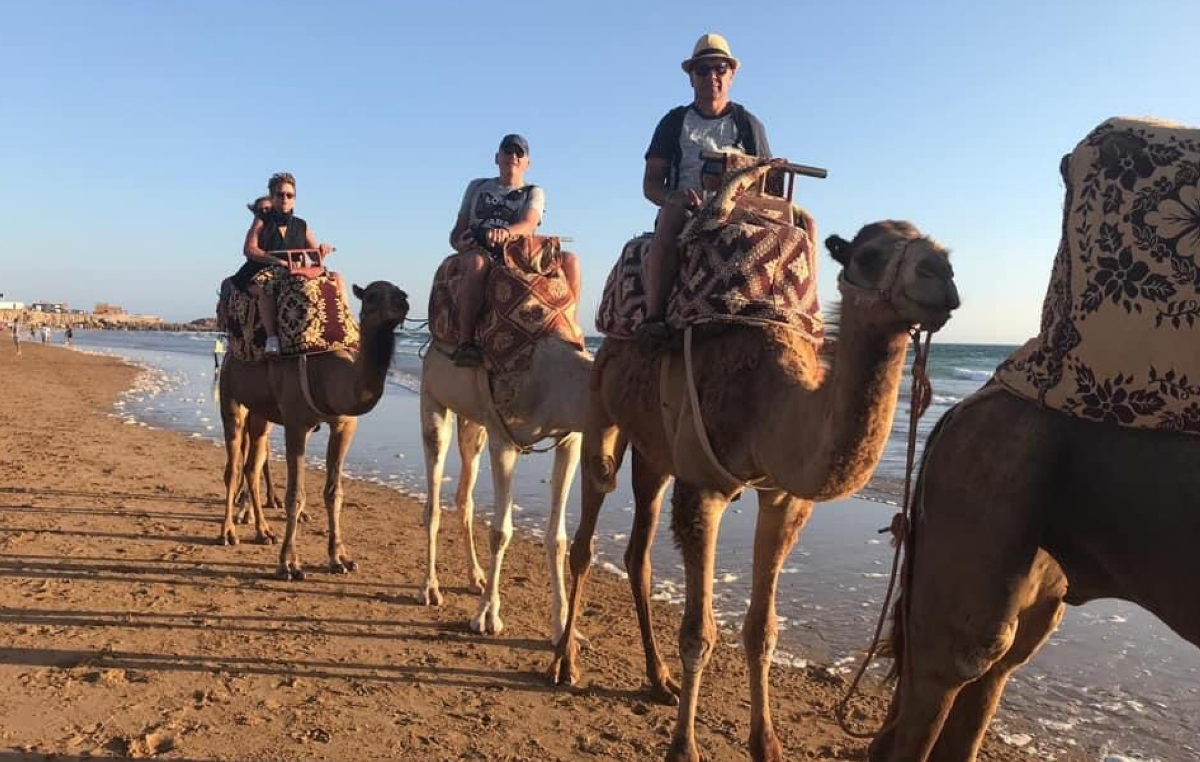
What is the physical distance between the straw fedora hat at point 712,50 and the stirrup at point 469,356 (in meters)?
2.55

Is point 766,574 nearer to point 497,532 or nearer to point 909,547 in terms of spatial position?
point 909,547

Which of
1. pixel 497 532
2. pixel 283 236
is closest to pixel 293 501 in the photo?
pixel 497 532

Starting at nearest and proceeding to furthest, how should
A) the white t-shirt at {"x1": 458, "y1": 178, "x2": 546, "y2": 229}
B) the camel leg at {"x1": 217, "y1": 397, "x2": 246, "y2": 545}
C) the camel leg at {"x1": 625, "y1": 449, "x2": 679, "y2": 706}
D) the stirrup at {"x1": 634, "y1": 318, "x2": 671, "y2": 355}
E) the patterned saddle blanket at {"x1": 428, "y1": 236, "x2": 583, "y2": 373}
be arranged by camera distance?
1. the stirrup at {"x1": 634, "y1": 318, "x2": 671, "y2": 355}
2. the camel leg at {"x1": 625, "y1": 449, "x2": 679, "y2": 706}
3. the patterned saddle blanket at {"x1": 428, "y1": 236, "x2": 583, "y2": 373}
4. the white t-shirt at {"x1": 458, "y1": 178, "x2": 546, "y2": 229}
5. the camel leg at {"x1": 217, "y1": 397, "x2": 246, "y2": 545}

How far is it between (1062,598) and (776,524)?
167 centimetres

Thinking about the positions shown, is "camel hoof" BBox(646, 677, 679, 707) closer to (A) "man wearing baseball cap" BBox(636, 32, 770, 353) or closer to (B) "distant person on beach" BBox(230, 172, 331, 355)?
(A) "man wearing baseball cap" BBox(636, 32, 770, 353)

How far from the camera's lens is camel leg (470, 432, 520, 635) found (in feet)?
19.3

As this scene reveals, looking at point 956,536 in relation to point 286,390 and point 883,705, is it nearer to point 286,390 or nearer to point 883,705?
point 883,705

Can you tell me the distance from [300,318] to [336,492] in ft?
5.41

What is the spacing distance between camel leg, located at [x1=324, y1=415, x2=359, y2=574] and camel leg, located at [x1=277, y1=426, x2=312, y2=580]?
0.24 m

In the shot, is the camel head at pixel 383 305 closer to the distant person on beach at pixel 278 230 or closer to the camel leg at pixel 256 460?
the distant person on beach at pixel 278 230

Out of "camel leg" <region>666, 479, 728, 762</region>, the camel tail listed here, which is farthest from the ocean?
the camel tail

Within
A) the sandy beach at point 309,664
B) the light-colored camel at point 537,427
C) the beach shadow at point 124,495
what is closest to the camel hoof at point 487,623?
the light-colored camel at point 537,427

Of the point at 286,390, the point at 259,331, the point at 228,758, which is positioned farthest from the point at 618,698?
the point at 259,331

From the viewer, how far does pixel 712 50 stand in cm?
471
